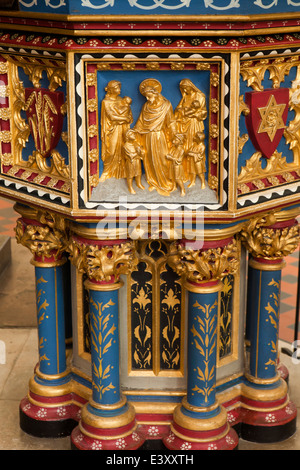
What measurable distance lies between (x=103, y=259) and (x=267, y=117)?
1.01 metres

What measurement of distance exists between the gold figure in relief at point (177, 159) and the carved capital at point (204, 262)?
1.05ft

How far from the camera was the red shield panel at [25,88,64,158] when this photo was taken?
3.55m

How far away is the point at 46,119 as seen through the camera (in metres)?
3.62

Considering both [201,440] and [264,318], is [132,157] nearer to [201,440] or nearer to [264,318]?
[264,318]

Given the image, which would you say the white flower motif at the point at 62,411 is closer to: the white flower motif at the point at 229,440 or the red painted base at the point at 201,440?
the red painted base at the point at 201,440

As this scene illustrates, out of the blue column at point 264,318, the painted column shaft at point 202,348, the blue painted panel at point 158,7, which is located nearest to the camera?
the blue painted panel at point 158,7

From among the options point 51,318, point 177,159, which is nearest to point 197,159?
point 177,159

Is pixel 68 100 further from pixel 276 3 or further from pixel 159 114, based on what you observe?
pixel 276 3

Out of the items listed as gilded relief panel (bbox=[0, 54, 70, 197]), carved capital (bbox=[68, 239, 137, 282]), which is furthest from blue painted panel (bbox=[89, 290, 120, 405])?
gilded relief panel (bbox=[0, 54, 70, 197])

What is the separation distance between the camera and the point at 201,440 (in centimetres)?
384

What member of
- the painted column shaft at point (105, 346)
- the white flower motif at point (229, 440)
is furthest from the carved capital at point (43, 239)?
the white flower motif at point (229, 440)

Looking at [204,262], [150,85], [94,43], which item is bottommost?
[204,262]

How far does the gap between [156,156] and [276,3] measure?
846 millimetres

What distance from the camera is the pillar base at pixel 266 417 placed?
164 inches
